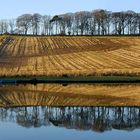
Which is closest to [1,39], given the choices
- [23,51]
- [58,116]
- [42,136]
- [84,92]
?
[23,51]

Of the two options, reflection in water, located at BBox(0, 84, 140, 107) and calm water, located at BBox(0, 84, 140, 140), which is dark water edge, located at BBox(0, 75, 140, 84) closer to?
reflection in water, located at BBox(0, 84, 140, 107)

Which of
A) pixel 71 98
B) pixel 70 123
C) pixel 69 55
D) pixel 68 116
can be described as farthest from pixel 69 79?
pixel 70 123

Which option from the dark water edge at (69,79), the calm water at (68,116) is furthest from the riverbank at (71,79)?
the calm water at (68,116)

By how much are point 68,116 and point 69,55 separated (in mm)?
52706

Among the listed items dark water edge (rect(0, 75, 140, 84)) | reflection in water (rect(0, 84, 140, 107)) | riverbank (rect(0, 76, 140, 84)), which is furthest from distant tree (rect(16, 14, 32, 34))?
reflection in water (rect(0, 84, 140, 107))

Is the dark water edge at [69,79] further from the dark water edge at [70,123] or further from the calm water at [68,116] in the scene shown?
the dark water edge at [70,123]

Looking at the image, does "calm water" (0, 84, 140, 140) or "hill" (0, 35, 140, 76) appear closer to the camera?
"calm water" (0, 84, 140, 140)

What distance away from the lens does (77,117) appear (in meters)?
26.1

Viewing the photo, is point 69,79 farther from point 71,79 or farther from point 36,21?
point 36,21

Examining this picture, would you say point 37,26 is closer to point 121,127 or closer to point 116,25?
point 116,25

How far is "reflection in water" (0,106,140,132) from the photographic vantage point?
2319 centimetres

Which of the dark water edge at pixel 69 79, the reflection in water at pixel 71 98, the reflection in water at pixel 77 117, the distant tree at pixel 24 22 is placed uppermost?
the distant tree at pixel 24 22

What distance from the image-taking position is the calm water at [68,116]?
20516 millimetres

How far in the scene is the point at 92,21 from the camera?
135125 millimetres
